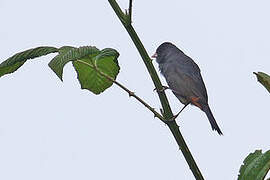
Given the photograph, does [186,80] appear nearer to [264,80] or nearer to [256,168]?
[264,80]

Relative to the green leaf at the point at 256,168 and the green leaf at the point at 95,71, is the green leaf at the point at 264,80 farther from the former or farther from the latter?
the green leaf at the point at 95,71

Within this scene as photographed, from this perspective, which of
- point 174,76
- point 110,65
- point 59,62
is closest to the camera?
point 59,62

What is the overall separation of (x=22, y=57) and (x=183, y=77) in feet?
11.8

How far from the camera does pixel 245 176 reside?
52.7 inches

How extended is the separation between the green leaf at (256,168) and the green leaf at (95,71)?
76cm

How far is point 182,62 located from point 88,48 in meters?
3.75

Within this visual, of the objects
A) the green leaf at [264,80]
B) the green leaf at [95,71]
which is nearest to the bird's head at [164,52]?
the green leaf at [95,71]

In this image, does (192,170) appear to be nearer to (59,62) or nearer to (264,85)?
(264,85)

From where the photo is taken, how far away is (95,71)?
2131 mm

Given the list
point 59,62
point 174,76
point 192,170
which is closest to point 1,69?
point 59,62

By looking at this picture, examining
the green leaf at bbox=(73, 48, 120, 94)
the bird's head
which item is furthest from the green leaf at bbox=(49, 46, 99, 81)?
the bird's head

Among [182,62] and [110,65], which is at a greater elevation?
[182,62]

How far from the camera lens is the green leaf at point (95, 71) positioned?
6.76 ft

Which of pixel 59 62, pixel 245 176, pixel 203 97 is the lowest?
pixel 245 176
